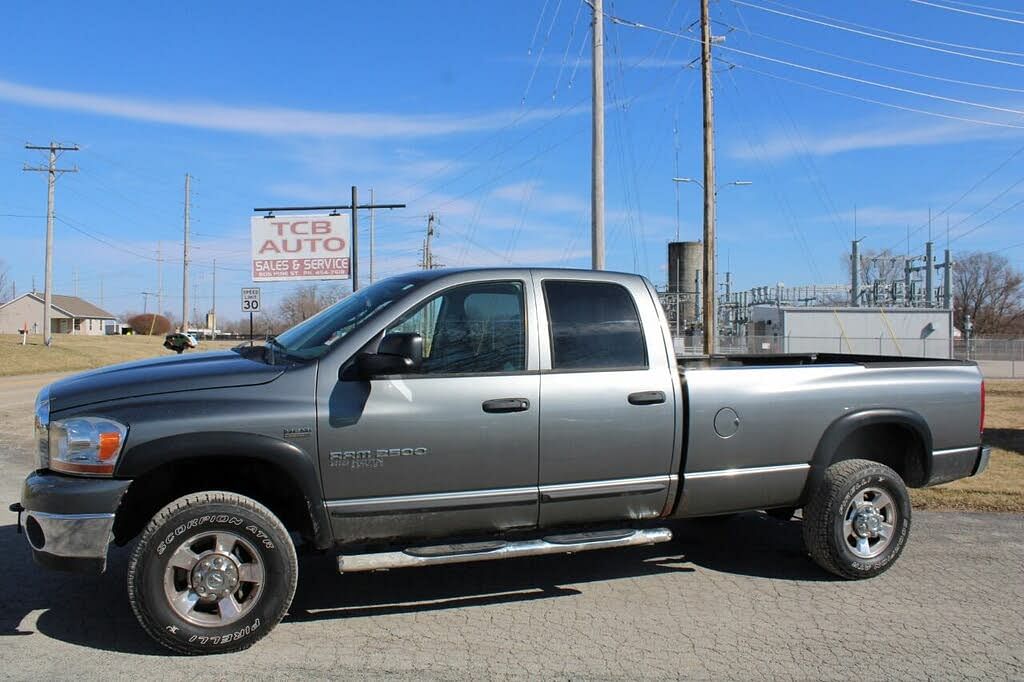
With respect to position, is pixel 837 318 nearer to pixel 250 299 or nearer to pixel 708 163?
pixel 708 163

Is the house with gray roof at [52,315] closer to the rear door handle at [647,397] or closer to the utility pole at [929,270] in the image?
the utility pole at [929,270]

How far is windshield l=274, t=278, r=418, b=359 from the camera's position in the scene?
4590mm

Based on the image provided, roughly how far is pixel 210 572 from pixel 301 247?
81.0ft

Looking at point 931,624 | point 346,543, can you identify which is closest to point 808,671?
point 931,624

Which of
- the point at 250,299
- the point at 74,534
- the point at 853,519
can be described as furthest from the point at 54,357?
the point at 853,519

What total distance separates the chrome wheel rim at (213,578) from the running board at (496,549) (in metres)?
0.47

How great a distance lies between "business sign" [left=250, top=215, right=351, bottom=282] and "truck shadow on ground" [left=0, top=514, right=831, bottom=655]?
21.8 metres

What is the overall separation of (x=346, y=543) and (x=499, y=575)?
1.40m

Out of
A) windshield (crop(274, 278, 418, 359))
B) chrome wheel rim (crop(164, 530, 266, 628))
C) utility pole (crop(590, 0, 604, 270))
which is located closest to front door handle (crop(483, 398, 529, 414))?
windshield (crop(274, 278, 418, 359))

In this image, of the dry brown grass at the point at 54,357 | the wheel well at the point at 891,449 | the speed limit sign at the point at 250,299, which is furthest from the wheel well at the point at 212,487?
the dry brown grass at the point at 54,357

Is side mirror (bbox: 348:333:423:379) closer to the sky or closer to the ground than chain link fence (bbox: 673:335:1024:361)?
closer to the ground

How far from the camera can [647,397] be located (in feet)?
15.7

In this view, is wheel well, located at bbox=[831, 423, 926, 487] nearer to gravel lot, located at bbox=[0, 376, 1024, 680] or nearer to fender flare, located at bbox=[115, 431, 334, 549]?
gravel lot, located at bbox=[0, 376, 1024, 680]

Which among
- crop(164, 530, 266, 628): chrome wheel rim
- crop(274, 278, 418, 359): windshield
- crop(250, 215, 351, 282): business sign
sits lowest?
crop(164, 530, 266, 628): chrome wheel rim
